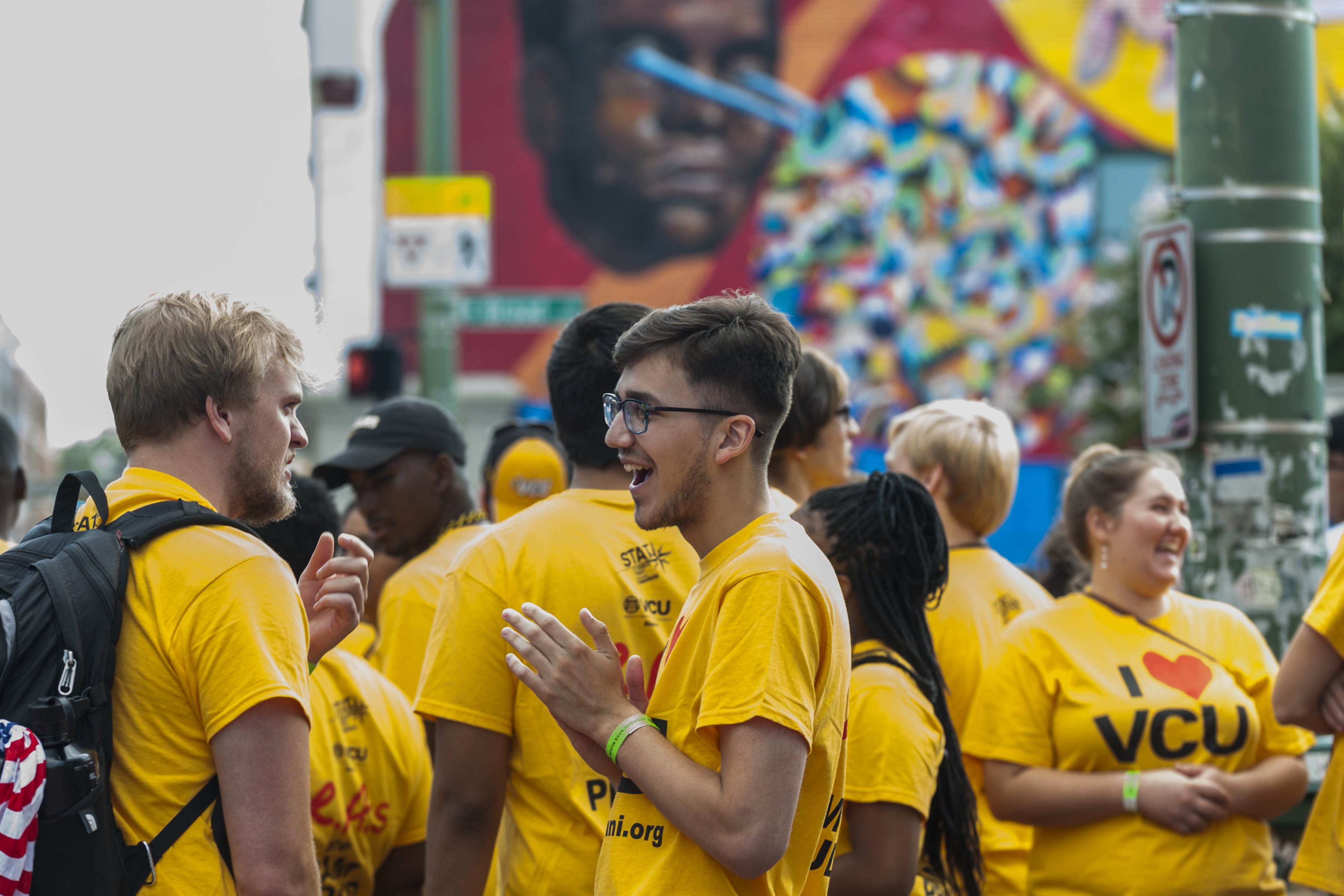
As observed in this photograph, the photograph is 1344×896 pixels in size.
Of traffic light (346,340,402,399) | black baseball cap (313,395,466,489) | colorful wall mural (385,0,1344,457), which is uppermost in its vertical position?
colorful wall mural (385,0,1344,457)

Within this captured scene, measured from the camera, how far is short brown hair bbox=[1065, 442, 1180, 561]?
4.38 metres

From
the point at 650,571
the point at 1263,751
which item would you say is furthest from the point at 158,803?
the point at 1263,751

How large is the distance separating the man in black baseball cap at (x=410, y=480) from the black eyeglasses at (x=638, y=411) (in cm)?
238

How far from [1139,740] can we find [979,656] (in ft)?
1.80

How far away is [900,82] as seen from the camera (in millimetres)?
23766

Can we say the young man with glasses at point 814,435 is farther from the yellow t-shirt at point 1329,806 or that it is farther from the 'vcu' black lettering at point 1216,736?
the yellow t-shirt at point 1329,806

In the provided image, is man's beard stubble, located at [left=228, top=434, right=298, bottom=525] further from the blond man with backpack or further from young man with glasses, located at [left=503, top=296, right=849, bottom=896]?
young man with glasses, located at [left=503, top=296, right=849, bottom=896]

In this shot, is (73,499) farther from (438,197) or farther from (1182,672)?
(438,197)

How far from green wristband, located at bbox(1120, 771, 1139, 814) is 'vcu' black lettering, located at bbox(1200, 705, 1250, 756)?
0.26 meters

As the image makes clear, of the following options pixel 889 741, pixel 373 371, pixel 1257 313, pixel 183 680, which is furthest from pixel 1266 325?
pixel 373 371

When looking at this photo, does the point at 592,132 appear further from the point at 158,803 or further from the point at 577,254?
the point at 158,803

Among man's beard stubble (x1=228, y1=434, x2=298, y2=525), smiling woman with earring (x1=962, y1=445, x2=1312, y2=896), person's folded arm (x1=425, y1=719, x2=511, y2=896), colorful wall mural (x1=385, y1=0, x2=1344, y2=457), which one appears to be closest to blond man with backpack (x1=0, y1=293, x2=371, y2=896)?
man's beard stubble (x1=228, y1=434, x2=298, y2=525)

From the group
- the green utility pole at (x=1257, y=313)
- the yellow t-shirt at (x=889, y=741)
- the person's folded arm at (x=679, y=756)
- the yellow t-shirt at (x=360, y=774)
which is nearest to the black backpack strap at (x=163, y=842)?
the person's folded arm at (x=679, y=756)

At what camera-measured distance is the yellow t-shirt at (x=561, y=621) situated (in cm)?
311
